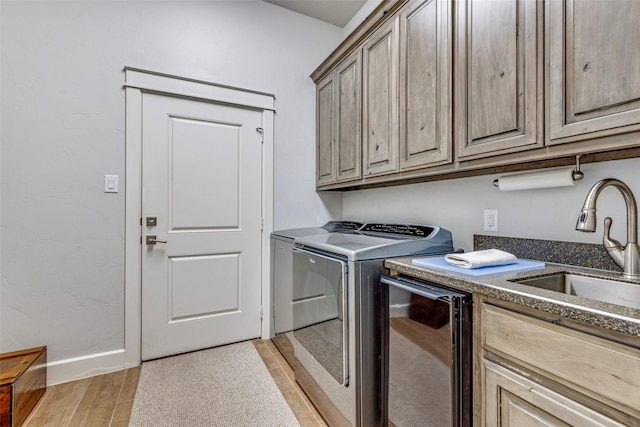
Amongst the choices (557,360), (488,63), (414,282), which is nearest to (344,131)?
(488,63)

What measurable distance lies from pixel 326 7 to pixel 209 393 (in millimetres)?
3122

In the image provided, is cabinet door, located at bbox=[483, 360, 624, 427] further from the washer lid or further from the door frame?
the door frame

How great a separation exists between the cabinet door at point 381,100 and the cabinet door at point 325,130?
0.46 m

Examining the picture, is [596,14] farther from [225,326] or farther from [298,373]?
[225,326]

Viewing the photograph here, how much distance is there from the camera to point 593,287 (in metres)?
1.11

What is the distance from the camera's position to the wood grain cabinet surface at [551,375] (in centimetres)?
68

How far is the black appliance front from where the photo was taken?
1.04 m

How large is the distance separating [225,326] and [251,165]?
4.44 feet

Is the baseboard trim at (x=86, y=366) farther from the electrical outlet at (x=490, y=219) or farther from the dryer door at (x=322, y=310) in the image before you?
the electrical outlet at (x=490, y=219)

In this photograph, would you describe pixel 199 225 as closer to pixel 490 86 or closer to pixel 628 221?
pixel 490 86

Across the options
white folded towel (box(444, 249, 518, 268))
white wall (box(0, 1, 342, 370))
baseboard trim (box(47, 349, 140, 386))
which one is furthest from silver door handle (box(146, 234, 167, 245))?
white folded towel (box(444, 249, 518, 268))

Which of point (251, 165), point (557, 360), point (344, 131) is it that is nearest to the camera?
point (557, 360)

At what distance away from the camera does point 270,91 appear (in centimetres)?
263

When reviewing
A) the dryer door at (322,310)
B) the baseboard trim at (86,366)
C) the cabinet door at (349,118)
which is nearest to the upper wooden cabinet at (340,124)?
the cabinet door at (349,118)
